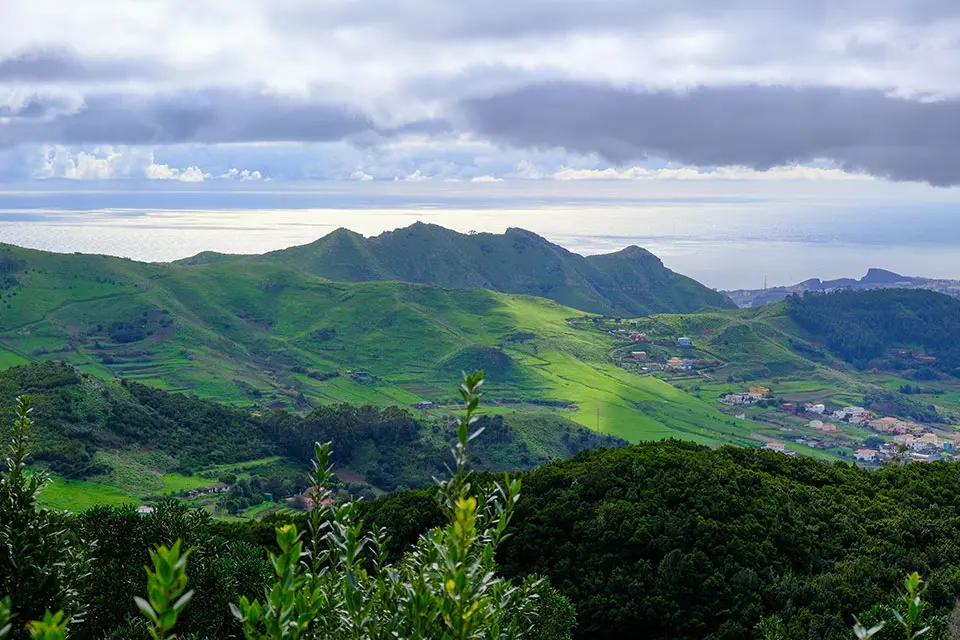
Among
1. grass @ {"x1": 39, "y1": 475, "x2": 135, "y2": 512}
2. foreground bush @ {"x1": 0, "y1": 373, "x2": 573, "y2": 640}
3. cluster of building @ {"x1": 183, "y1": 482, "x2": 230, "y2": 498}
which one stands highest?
foreground bush @ {"x1": 0, "y1": 373, "x2": 573, "y2": 640}

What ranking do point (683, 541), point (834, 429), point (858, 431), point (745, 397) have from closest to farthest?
point (683, 541)
point (834, 429)
point (858, 431)
point (745, 397)

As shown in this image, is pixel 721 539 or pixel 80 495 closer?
pixel 721 539

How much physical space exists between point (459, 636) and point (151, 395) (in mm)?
106053

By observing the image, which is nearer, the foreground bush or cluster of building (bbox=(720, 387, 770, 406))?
the foreground bush

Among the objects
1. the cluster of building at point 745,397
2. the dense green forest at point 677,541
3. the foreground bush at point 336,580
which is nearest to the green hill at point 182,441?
the dense green forest at point 677,541

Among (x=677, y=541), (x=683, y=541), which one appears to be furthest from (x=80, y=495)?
(x=683, y=541)

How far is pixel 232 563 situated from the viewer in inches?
659

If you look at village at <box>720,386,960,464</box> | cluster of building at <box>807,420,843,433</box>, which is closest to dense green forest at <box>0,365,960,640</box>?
village at <box>720,386,960,464</box>

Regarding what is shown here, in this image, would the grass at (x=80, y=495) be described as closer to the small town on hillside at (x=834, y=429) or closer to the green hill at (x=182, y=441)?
the green hill at (x=182, y=441)

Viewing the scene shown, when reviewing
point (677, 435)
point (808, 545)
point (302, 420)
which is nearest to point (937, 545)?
point (808, 545)

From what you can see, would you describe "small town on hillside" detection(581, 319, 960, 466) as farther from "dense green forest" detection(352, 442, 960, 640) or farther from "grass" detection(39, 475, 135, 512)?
"dense green forest" detection(352, 442, 960, 640)

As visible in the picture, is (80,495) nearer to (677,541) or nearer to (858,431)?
(677,541)

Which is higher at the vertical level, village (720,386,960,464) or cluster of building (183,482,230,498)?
cluster of building (183,482,230,498)

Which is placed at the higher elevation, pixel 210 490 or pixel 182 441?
pixel 182 441
